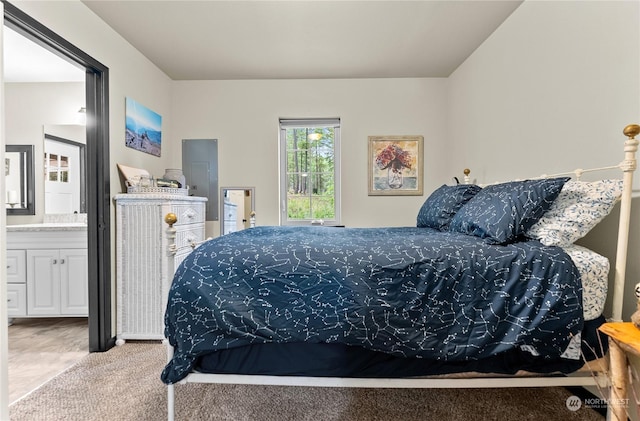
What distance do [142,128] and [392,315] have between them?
115 inches

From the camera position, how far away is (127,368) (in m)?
1.96

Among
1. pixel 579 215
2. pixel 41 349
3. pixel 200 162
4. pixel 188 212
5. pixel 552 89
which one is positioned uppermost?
pixel 552 89

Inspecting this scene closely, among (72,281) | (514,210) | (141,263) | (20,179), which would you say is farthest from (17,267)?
(514,210)

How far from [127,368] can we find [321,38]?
9.53ft

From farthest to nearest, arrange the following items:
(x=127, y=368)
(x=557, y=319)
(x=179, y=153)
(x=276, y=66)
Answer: (x=179, y=153)
(x=276, y=66)
(x=127, y=368)
(x=557, y=319)

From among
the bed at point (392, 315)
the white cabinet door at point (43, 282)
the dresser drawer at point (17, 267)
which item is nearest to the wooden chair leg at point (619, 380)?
the bed at point (392, 315)

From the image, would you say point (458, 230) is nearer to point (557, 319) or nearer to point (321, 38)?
point (557, 319)

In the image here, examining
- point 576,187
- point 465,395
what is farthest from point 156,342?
point 576,187

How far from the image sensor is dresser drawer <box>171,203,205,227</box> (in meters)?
2.52

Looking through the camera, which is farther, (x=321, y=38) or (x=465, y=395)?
(x=321, y=38)

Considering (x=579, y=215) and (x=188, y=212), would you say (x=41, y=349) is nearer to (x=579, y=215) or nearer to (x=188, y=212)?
(x=188, y=212)

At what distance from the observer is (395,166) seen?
3.52 meters

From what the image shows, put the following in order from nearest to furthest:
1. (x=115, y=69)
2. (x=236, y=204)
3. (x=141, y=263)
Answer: (x=141, y=263)
(x=115, y=69)
(x=236, y=204)

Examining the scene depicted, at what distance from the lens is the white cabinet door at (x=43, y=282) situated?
2602 millimetres
